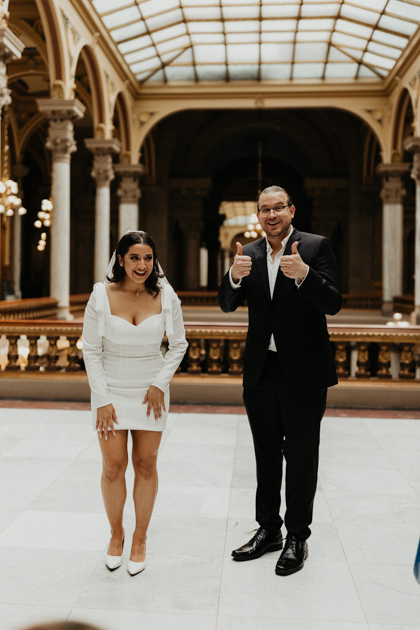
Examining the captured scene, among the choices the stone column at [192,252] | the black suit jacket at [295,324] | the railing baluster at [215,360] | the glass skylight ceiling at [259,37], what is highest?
the glass skylight ceiling at [259,37]

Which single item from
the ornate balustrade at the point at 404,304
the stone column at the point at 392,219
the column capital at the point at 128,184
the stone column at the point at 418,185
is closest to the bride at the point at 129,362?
the stone column at the point at 418,185

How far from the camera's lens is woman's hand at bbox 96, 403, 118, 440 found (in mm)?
2934

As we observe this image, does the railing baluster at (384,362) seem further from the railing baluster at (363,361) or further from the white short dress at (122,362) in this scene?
the white short dress at (122,362)

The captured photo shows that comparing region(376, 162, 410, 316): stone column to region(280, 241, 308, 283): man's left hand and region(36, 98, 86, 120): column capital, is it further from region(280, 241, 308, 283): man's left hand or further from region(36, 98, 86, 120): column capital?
region(280, 241, 308, 283): man's left hand

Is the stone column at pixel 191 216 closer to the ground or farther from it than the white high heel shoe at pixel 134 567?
farther from it

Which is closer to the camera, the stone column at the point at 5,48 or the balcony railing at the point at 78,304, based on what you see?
the stone column at the point at 5,48

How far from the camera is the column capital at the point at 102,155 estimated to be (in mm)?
16250

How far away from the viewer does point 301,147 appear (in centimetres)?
2642

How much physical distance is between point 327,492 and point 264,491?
1.16m

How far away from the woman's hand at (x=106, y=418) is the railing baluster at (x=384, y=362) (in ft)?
17.2

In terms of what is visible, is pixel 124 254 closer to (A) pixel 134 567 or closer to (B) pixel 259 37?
(A) pixel 134 567

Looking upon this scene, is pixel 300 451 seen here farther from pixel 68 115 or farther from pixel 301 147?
pixel 301 147

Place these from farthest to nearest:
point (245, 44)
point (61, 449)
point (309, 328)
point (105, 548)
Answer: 1. point (245, 44)
2. point (61, 449)
3. point (105, 548)
4. point (309, 328)

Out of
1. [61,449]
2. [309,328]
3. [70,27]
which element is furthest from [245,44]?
[309,328]
